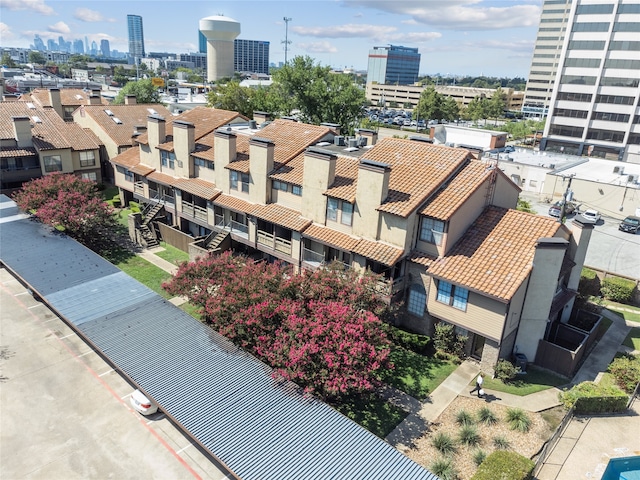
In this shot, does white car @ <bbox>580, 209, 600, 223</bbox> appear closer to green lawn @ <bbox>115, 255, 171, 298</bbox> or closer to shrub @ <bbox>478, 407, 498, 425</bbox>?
shrub @ <bbox>478, 407, 498, 425</bbox>

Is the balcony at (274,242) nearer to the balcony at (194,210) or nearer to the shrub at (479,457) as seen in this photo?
the balcony at (194,210)

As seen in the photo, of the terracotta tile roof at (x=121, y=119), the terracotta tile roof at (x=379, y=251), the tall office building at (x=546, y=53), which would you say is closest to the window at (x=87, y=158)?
the terracotta tile roof at (x=121, y=119)

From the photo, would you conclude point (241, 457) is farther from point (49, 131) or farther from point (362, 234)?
point (49, 131)

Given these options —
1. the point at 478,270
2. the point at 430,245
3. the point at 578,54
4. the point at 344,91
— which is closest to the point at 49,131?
the point at 344,91

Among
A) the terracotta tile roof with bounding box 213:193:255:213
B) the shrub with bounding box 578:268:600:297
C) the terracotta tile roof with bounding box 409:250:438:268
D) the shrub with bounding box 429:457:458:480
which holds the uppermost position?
the terracotta tile roof with bounding box 213:193:255:213

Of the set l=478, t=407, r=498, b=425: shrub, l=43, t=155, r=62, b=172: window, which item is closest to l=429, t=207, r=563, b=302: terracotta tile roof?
l=478, t=407, r=498, b=425: shrub

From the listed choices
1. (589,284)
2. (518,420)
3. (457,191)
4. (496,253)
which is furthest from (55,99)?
(589,284)
